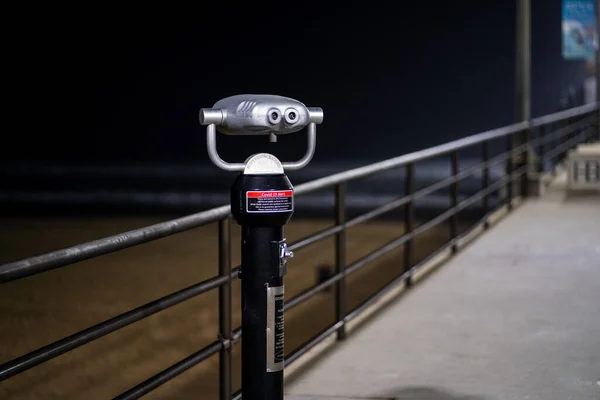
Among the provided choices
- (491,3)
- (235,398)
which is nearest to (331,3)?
(491,3)

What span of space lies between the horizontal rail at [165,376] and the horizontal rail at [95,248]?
0.51 meters

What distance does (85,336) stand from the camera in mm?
3367

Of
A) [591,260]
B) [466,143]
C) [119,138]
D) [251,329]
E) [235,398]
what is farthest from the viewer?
[119,138]

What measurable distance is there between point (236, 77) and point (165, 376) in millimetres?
43150

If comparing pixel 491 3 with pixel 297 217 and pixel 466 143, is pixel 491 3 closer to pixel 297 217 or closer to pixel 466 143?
pixel 297 217

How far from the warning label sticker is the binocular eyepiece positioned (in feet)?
0.41

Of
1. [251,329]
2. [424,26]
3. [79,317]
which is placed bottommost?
[79,317]

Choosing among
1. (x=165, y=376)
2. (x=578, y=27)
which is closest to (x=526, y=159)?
(x=578, y=27)

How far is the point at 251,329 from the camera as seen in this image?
3.64m

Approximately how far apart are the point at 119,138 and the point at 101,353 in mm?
32454

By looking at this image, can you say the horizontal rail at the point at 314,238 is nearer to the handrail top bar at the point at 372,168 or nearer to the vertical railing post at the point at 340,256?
the vertical railing post at the point at 340,256

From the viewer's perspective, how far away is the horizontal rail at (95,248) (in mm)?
3059

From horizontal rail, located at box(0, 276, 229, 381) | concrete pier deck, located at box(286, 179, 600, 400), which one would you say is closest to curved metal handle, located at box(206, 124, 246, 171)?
horizontal rail, located at box(0, 276, 229, 381)

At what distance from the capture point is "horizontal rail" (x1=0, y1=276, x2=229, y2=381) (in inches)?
119
